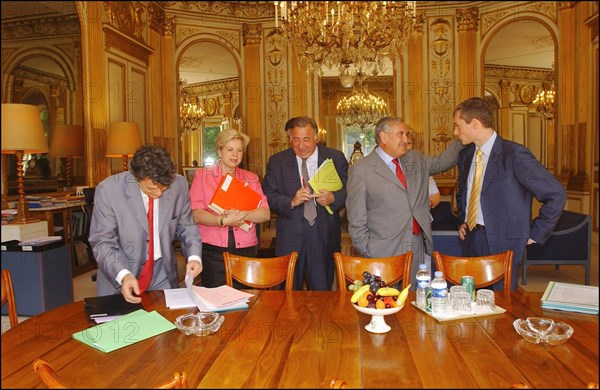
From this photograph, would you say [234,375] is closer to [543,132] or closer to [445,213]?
[445,213]

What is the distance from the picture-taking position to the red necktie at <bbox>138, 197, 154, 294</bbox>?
2437mm

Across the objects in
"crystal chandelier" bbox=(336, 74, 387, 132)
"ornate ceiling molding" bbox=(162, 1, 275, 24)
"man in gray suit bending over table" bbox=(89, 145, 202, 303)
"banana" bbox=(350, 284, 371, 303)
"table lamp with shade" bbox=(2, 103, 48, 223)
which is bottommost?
"banana" bbox=(350, 284, 371, 303)

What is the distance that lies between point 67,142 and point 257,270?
4200mm

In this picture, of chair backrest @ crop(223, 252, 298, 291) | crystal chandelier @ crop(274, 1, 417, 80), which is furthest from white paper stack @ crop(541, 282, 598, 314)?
crystal chandelier @ crop(274, 1, 417, 80)

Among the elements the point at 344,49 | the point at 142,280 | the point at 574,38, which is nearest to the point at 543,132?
the point at 574,38

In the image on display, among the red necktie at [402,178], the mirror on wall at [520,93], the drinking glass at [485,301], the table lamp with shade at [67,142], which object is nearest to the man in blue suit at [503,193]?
the red necktie at [402,178]

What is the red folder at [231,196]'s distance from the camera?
3.01 metres

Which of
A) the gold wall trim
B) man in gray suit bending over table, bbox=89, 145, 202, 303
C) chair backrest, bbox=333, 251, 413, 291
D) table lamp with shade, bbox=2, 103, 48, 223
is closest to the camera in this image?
man in gray suit bending over table, bbox=89, 145, 202, 303

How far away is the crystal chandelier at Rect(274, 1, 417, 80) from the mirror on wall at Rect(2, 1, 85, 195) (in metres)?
2.46

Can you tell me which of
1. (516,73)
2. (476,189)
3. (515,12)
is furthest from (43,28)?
(516,73)

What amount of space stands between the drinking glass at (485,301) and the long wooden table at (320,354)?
0.27ft

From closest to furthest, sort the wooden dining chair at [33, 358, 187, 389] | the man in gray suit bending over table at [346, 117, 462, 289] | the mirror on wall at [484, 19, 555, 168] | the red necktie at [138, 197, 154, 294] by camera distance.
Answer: the wooden dining chair at [33, 358, 187, 389] → the red necktie at [138, 197, 154, 294] → the man in gray suit bending over table at [346, 117, 462, 289] → the mirror on wall at [484, 19, 555, 168]

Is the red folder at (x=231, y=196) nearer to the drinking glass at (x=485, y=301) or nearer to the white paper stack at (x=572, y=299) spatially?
the drinking glass at (x=485, y=301)

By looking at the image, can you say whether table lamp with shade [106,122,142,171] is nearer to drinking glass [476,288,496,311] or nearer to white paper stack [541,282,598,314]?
drinking glass [476,288,496,311]
